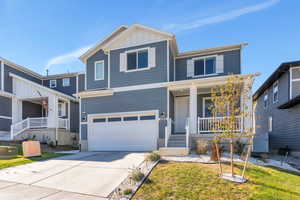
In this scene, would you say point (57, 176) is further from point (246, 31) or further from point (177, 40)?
point (246, 31)

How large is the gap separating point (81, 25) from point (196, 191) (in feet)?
41.0

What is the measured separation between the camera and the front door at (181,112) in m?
12.1

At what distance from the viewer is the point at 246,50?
11664 millimetres

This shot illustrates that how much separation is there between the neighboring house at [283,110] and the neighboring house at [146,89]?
3874 millimetres

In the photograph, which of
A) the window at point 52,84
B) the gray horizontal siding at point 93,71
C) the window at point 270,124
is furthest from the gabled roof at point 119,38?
the window at point 270,124

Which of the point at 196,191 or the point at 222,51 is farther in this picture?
the point at 222,51

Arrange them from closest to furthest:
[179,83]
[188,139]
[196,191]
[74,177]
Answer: [196,191] → [74,177] → [188,139] → [179,83]

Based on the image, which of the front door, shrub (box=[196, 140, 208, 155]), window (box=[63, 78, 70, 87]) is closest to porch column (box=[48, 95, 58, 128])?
window (box=[63, 78, 70, 87])

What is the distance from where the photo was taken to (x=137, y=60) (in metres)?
11.7

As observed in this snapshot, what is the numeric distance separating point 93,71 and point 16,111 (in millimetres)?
8630

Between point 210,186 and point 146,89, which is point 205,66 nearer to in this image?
point 146,89

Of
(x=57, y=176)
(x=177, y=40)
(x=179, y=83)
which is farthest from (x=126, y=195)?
(x=177, y=40)

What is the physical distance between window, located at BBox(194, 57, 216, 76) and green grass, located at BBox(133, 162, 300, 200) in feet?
25.0

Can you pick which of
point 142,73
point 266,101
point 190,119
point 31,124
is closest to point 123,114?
point 142,73
